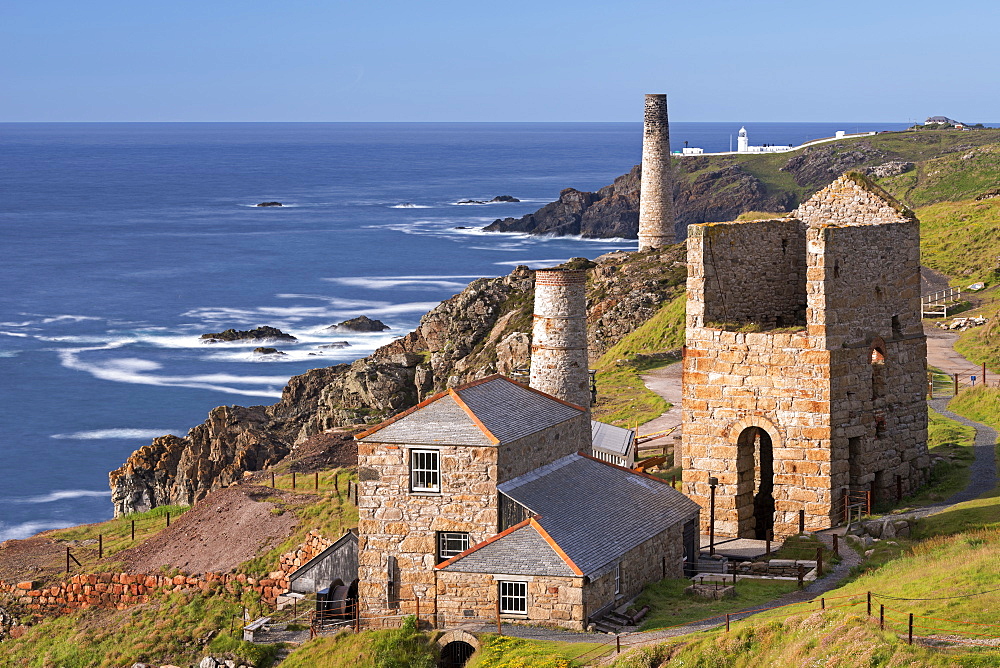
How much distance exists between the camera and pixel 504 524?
27.2 m

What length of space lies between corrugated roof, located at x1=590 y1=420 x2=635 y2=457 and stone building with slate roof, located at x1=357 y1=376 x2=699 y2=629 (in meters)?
7.25

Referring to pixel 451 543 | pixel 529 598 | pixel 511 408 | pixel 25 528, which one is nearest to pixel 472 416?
pixel 511 408

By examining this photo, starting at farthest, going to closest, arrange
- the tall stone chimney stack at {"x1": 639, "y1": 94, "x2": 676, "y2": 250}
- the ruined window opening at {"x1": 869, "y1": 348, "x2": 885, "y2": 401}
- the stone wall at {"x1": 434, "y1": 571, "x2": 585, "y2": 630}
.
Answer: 1. the tall stone chimney stack at {"x1": 639, "y1": 94, "x2": 676, "y2": 250}
2. the ruined window opening at {"x1": 869, "y1": 348, "x2": 885, "y2": 401}
3. the stone wall at {"x1": 434, "y1": 571, "x2": 585, "y2": 630}

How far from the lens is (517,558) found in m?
25.7

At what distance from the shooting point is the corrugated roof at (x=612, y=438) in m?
36.8

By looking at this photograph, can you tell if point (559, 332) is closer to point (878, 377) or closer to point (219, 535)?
point (878, 377)

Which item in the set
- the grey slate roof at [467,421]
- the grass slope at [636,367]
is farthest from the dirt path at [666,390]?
the grey slate roof at [467,421]

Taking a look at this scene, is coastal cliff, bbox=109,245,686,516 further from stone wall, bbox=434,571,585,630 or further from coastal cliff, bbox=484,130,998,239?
coastal cliff, bbox=484,130,998,239

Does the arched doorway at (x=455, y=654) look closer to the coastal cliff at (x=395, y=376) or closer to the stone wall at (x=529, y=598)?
the stone wall at (x=529, y=598)

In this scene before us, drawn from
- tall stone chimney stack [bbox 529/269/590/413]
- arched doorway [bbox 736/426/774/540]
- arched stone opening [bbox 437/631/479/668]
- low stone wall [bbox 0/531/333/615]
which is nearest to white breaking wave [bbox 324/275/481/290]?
low stone wall [bbox 0/531/333/615]

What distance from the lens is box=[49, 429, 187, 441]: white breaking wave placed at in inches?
2744

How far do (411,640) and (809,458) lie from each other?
9893 millimetres

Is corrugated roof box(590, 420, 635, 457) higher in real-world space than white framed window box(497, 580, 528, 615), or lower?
higher

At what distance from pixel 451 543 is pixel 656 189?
172 feet
